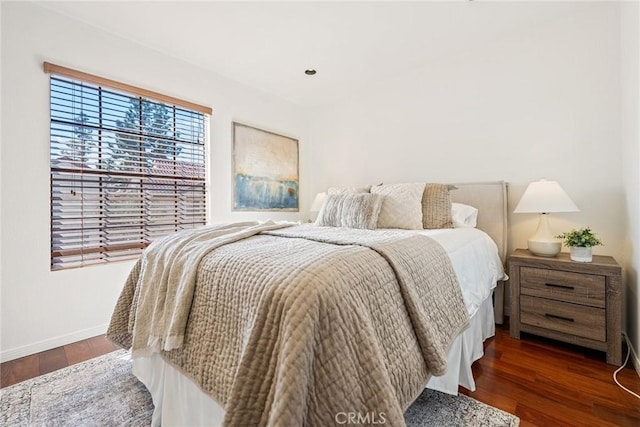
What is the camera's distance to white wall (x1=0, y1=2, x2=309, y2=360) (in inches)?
71.8

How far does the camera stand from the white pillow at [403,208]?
2225 mm

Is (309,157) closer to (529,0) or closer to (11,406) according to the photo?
(529,0)

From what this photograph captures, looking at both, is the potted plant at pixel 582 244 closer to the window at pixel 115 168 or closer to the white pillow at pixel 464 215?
the white pillow at pixel 464 215

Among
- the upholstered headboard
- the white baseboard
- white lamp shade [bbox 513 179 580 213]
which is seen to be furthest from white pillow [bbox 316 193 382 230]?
the white baseboard

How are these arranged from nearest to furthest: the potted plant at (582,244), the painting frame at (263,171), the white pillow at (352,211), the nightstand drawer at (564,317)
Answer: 1. the nightstand drawer at (564,317)
2. the potted plant at (582,244)
3. the white pillow at (352,211)
4. the painting frame at (263,171)

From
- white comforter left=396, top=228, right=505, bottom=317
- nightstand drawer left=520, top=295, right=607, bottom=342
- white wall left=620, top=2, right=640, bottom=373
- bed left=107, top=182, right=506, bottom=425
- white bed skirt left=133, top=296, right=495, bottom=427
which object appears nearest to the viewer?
bed left=107, top=182, right=506, bottom=425

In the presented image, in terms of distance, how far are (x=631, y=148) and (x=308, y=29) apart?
244 cm

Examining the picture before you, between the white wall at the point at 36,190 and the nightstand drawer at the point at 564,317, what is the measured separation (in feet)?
10.6

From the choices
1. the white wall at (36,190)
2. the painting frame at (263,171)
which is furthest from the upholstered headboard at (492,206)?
the white wall at (36,190)

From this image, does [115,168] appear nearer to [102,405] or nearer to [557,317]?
[102,405]

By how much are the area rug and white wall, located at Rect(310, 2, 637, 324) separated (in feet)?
5.46

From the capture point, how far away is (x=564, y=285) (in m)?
1.85

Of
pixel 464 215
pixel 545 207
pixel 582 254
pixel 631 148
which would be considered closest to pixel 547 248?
pixel 582 254

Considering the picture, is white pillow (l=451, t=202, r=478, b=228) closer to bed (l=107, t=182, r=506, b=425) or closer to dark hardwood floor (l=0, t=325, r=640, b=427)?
bed (l=107, t=182, r=506, b=425)
